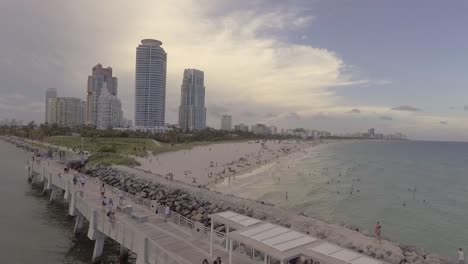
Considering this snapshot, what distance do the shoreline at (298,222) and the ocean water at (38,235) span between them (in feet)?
24.3

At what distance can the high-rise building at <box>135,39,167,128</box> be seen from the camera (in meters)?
186

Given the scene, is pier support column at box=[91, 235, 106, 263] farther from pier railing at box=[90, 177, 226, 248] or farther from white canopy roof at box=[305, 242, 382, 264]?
white canopy roof at box=[305, 242, 382, 264]

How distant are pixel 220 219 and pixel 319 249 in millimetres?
4198

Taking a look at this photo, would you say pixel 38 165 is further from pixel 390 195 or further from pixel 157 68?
pixel 157 68

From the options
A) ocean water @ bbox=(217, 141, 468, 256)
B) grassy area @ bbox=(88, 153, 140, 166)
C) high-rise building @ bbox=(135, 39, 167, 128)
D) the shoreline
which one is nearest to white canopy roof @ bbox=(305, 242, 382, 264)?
the shoreline

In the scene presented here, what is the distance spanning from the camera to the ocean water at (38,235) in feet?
62.7

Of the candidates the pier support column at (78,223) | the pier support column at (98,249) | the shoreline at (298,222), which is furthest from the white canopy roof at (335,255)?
the pier support column at (78,223)

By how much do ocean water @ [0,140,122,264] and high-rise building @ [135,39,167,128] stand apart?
513 ft

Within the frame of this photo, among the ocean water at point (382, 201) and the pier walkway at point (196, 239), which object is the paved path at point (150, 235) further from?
the ocean water at point (382, 201)

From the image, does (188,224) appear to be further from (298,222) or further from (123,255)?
(298,222)

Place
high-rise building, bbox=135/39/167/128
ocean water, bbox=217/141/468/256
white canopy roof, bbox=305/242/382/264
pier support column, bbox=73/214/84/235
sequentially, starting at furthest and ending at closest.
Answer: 1. high-rise building, bbox=135/39/167/128
2. ocean water, bbox=217/141/468/256
3. pier support column, bbox=73/214/84/235
4. white canopy roof, bbox=305/242/382/264

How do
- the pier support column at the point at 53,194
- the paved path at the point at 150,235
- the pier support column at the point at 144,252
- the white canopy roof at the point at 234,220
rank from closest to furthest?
1. the white canopy roof at the point at 234,220
2. the paved path at the point at 150,235
3. the pier support column at the point at 144,252
4. the pier support column at the point at 53,194

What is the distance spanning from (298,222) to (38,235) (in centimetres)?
1654

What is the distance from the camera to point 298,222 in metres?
22.6
